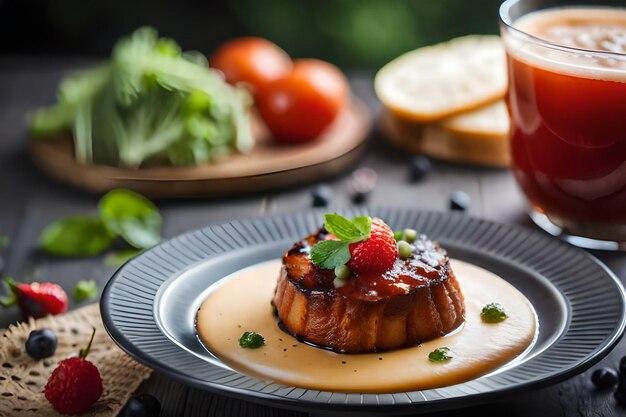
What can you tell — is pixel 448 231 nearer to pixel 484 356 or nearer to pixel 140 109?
pixel 484 356

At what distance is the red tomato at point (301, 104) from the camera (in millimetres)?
4445

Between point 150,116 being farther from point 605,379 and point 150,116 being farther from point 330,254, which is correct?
point 605,379

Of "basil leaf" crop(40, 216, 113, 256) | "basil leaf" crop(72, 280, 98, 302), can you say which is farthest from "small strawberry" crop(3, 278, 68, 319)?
"basil leaf" crop(40, 216, 113, 256)

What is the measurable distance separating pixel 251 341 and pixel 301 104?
7.10ft

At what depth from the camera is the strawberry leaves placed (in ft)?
8.18

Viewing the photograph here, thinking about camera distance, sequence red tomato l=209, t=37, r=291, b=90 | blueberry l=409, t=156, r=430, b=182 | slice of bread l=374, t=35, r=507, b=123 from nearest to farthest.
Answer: blueberry l=409, t=156, r=430, b=182, slice of bread l=374, t=35, r=507, b=123, red tomato l=209, t=37, r=291, b=90

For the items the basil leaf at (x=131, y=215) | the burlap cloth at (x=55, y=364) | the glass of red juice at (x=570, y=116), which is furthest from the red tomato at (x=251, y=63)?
the burlap cloth at (x=55, y=364)

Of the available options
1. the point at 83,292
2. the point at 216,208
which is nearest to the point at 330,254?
the point at 83,292

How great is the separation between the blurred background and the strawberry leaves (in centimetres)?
465

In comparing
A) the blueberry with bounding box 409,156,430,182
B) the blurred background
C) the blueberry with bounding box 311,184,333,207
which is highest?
the blueberry with bounding box 311,184,333,207

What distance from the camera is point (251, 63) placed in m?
4.93

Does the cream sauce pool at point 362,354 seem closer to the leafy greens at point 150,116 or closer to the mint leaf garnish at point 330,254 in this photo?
the mint leaf garnish at point 330,254

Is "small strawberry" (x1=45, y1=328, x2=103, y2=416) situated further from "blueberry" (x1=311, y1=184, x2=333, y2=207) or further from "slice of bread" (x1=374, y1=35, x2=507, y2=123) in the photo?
"slice of bread" (x1=374, y1=35, x2=507, y2=123)

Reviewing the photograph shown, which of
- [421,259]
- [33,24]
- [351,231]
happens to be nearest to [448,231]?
[421,259]
